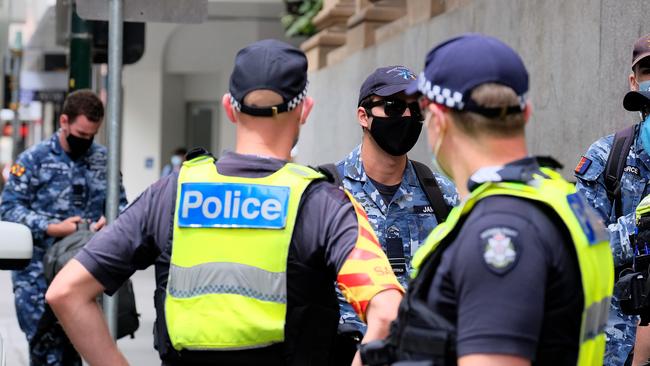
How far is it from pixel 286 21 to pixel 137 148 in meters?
13.2

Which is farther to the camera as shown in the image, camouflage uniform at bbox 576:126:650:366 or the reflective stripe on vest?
camouflage uniform at bbox 576:126:650:366

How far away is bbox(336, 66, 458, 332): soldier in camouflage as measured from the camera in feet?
16.3

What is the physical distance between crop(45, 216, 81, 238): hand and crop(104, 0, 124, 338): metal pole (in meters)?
1.68

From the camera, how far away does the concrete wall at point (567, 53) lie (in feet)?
24.1

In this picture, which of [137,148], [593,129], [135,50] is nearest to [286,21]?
[135,50]

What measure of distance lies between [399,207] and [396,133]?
0.29 meters

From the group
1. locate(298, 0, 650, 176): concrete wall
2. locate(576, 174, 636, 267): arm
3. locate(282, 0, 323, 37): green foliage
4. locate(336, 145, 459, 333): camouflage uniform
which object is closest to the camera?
locate(576, 174, 636, 267): arm

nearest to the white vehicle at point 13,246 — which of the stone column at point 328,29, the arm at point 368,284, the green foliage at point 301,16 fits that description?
the arm at point 368,284

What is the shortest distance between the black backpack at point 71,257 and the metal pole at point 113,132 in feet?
3.03

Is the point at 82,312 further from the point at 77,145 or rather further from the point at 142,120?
the point at 142,120

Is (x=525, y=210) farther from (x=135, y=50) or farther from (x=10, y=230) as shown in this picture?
(x=135, y=50)

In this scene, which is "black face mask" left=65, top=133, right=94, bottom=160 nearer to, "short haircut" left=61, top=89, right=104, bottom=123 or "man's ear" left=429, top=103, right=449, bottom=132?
"short haircut" left=61, top=89, right=104, bottom=123

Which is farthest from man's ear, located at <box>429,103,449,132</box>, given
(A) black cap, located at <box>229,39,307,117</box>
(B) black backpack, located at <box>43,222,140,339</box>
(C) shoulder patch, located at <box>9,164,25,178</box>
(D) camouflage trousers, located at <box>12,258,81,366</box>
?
(C) shoulder patch, located at <box>9,164,25,178</box>

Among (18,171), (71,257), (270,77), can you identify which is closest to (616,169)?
(270,77)
